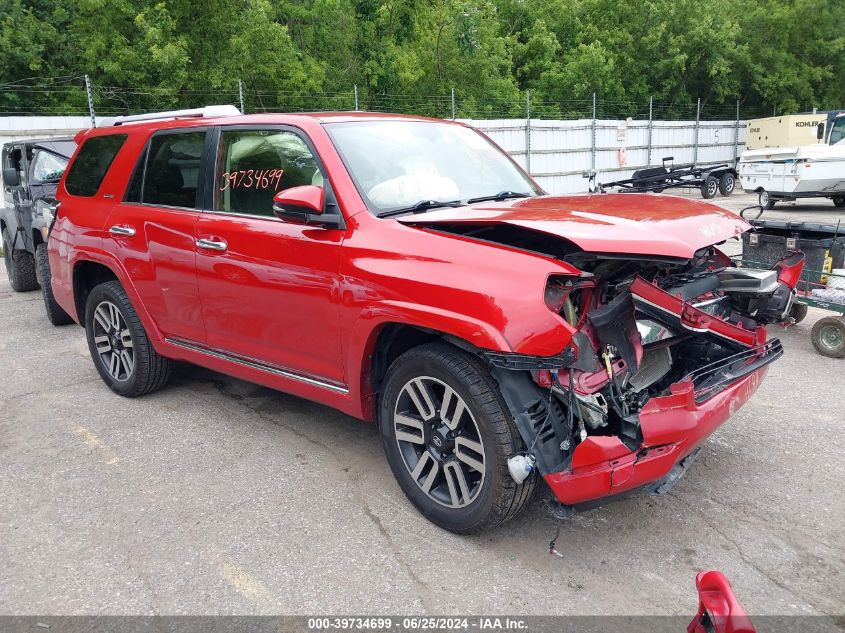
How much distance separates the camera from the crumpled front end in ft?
9.05

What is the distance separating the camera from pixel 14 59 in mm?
19281

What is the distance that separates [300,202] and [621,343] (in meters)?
1.64

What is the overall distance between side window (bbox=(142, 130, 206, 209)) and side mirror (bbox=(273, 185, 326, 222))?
1129 millimetres

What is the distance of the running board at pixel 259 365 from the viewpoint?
145 inches

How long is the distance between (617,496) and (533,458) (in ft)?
1.22

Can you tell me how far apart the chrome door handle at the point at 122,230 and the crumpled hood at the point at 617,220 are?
224cm

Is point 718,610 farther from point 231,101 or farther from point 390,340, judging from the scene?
point 231,101

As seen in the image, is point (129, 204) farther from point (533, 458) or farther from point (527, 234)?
point (533, 458)

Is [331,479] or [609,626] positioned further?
[331,479]

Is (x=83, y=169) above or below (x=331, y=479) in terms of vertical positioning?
above

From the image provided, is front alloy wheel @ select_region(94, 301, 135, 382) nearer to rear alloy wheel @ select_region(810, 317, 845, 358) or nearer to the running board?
the running board

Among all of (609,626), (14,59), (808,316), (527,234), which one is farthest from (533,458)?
(14,59)

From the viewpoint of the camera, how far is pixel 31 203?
8312 mm

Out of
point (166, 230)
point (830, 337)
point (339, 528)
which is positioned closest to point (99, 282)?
point (166, 230)
